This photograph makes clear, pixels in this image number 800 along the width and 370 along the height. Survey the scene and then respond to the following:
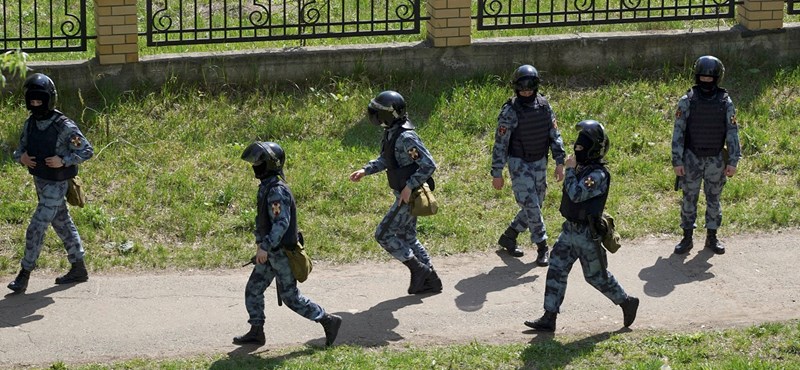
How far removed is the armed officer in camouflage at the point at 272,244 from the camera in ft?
27.6

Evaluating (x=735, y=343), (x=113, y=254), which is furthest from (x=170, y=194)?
(x=735, y=343)

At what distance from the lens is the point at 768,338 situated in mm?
8898

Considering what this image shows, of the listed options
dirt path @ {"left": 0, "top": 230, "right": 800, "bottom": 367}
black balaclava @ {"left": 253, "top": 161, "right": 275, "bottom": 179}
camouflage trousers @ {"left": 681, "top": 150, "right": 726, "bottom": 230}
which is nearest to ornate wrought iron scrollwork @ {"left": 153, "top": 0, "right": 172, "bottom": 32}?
dirt path @ {"left": 0, "top": 230, "right": 800, "bottom": 367}

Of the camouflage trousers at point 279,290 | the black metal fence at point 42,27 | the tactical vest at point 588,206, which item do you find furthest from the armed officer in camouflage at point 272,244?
the black metal fence at point 42,27

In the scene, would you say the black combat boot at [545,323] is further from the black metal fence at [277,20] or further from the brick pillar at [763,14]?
the brick pillar at [763,14]

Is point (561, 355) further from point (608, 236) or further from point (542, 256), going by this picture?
point (542, 256)

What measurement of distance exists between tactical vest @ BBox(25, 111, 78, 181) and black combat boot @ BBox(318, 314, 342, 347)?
2215 millimetres

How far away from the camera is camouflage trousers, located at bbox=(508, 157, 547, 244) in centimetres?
1018

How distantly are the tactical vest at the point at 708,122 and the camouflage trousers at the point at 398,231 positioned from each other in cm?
227

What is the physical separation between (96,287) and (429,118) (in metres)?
4.12

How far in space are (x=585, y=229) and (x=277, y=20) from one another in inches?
243

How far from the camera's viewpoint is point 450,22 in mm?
13594

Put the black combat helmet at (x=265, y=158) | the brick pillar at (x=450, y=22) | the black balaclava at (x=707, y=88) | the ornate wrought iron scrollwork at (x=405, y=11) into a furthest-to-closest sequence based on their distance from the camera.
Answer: the ornate wrought iron scrollwork at (x=405, y=11) < the brick pillar at (x=450, y=22) < the black balaclava at (x=707, y=88) < the black combat helmet at (x=265, y=158)

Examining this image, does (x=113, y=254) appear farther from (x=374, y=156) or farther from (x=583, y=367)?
(x=583, y=367)
